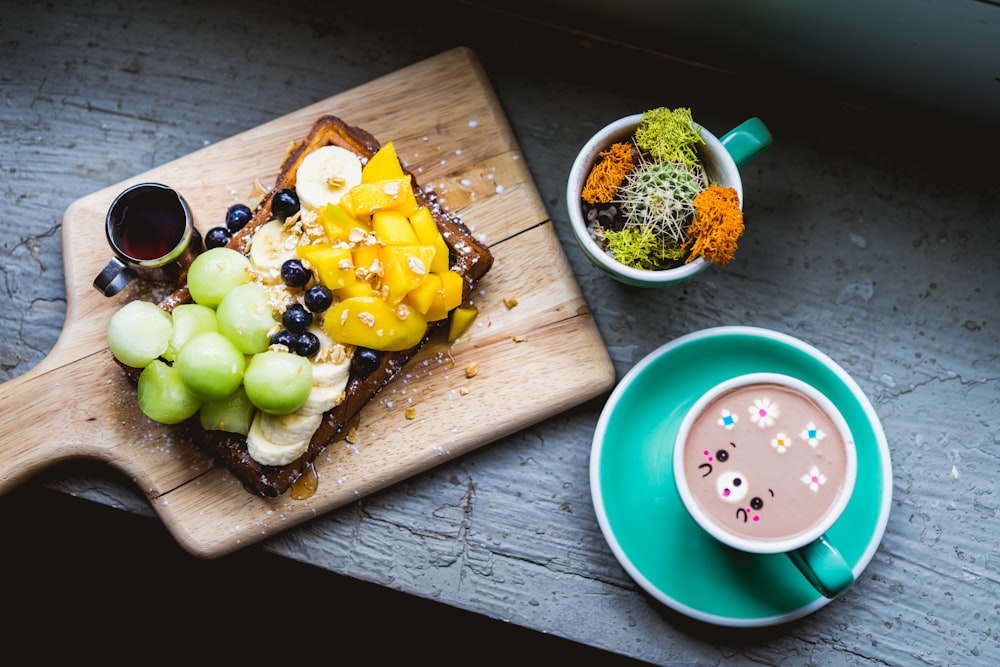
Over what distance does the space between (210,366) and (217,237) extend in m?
0.32

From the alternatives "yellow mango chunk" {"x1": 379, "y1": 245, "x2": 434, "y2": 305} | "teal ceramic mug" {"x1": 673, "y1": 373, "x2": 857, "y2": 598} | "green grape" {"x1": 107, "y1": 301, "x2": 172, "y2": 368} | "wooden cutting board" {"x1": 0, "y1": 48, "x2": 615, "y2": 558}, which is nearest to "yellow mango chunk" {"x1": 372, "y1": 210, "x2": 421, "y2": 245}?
"yellow mango chunk" {"x1": 379, "y1": 245, "x2": 434, "y2": 305}

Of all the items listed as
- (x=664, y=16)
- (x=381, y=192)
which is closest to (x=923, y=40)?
(x=664, y=16)

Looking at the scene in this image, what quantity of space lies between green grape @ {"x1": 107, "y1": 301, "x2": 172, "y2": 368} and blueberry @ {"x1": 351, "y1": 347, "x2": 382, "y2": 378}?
340mm

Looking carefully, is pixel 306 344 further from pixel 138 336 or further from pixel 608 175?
pixel 608 175

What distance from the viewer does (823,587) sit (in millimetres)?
1367

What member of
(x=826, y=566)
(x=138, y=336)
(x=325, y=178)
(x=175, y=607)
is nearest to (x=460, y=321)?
(x=325, y=178)

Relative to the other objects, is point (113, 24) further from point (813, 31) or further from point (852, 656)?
point (852, 656)

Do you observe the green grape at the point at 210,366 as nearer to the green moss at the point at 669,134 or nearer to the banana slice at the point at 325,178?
the banana slice at the point at 325,178

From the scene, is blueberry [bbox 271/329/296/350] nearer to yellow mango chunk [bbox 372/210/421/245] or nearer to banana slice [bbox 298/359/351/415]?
banana slice [bbox 298/359/351/415]

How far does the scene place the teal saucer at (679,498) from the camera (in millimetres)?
1514

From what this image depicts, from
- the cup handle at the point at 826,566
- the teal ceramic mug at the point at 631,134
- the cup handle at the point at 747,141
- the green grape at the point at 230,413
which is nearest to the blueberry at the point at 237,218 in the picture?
the green grape at the point at 230,413

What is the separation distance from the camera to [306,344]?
A: 1434 mm

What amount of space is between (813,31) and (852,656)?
126 centimetres

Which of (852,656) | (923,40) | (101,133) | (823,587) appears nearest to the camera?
(823,587)
